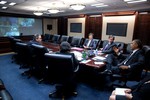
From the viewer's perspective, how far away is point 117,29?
6.14 meters

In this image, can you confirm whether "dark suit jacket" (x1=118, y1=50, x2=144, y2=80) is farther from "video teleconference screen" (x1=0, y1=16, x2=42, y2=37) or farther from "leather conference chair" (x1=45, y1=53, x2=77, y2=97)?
"video teleconference screen" (x1=0, y1=16, x2=42, y2=37)

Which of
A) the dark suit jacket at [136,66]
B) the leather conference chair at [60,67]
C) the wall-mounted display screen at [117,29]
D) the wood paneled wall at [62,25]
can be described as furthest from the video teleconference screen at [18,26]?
the dark suit jacket at [136,66]

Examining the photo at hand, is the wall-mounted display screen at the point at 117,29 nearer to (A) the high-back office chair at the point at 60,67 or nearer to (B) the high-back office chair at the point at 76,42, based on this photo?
(B) the high-back office chair at the point at 76,42

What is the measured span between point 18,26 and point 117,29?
624 centimetres

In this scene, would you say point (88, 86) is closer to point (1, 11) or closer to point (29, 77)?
point (29, 77)

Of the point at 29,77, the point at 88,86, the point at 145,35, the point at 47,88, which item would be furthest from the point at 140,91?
the point at 145,35

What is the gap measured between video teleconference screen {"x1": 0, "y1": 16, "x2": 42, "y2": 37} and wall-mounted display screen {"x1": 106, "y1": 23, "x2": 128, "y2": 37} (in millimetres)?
5242

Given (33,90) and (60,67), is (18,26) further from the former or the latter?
(60,67)

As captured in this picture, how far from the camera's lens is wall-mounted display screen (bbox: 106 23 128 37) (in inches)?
231

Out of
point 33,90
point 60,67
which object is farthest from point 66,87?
point 60,67

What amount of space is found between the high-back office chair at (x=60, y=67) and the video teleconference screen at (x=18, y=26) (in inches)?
262

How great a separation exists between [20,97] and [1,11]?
629cm

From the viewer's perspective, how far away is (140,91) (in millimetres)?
1592

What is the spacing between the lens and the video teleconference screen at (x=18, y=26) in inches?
297
